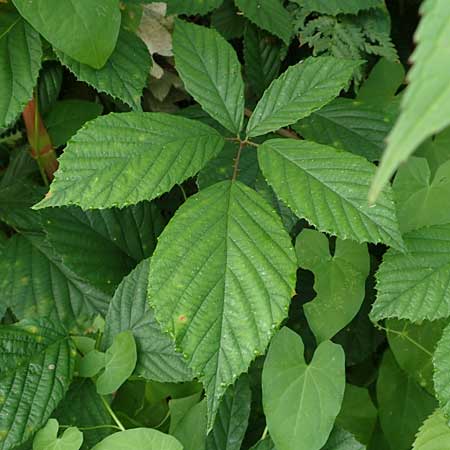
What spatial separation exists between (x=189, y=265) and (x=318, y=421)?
308 mm

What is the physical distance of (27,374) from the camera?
3.28 ft

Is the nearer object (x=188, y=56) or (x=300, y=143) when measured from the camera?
(x=300, y=143)

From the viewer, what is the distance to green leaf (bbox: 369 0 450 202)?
0.90 ft

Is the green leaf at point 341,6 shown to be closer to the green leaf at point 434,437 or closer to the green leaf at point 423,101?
the green leaf at point 434,437

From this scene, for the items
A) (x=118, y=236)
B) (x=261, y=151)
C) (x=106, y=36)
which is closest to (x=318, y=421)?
(x=261, y=151)

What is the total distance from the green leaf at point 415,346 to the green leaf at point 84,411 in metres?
0.50

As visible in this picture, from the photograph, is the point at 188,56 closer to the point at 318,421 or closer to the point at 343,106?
the point at 343,106

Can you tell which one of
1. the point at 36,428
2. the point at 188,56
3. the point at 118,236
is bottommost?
the point at 36,428

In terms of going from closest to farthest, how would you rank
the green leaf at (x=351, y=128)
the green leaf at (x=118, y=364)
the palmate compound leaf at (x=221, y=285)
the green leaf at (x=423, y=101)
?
the green leaf at (x=423, y=101), the palmate compound leaf at (x=221, y=285), the green leaf at (x=118, y=364), the green leaf at (x=351, y=128)

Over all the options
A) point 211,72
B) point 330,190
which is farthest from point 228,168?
point 330,190

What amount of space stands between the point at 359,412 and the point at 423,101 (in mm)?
1015

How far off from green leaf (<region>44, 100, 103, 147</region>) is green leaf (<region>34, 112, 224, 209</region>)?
0.45 meters

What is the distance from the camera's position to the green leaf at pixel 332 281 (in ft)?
3.44

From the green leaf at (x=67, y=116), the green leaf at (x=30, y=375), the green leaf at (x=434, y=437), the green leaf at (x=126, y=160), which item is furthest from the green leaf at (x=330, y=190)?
the green leaf at (x=67, y=116)
